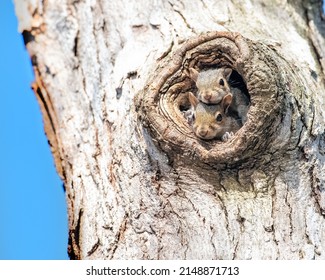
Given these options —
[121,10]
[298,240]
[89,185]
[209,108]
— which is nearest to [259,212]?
[298,240]

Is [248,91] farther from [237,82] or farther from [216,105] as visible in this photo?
[216,105]

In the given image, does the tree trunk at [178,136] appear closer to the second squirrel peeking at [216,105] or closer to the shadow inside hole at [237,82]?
the second squirrel peeking at [216,105]

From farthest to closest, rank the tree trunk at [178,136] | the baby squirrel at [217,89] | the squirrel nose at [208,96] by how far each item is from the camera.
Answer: the squirrel nose at [208,96] < the baby squirrel at [217,89] < the tree trunk at [178,136]

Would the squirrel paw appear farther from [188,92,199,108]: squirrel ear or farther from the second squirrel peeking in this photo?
[188,92,199,108]: squirrel ear

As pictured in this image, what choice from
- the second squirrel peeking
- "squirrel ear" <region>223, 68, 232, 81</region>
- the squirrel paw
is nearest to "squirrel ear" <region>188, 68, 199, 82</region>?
the second squirrel peeking

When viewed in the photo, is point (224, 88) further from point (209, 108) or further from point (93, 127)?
point (93, 127)

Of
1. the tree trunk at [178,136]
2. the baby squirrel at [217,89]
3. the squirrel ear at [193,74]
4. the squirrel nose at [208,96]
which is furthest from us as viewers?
the squirrel nose at [208,96]

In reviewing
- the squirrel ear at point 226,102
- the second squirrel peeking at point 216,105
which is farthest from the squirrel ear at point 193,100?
the squirrel ear at point 226,102
